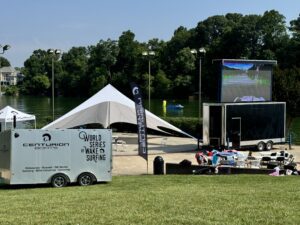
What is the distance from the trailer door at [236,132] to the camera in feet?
88.1

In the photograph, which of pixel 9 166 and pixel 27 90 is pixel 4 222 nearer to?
pixel 9 166

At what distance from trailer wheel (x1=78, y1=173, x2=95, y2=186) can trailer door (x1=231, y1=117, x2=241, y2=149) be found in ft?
40.0

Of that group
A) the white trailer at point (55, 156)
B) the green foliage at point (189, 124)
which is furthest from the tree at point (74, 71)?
the white trailer at point (55, 156)

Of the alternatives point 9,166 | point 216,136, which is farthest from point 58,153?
point 216,136

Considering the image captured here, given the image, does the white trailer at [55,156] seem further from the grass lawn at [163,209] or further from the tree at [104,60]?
the tree at [104,60]

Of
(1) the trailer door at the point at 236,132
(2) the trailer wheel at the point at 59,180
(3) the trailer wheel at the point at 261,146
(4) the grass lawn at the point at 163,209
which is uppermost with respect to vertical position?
(1) the trailer door at the point at 236,132

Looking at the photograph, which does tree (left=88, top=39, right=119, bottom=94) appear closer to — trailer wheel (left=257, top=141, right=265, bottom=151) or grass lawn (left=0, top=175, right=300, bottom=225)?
trailer wheel (left=257, top=141, right=265, bottom=151)

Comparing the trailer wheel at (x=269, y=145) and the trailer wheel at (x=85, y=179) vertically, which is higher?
the trailer wheel at (x=269, y=145)

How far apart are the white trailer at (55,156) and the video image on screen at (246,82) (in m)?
12.5

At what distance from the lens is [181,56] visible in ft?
378

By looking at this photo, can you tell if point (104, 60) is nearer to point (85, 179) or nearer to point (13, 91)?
point (13, 91)

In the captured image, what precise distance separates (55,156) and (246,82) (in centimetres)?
1521

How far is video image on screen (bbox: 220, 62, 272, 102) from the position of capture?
27656 mm

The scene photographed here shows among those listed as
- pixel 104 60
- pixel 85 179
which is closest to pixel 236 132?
pixel 85 179
